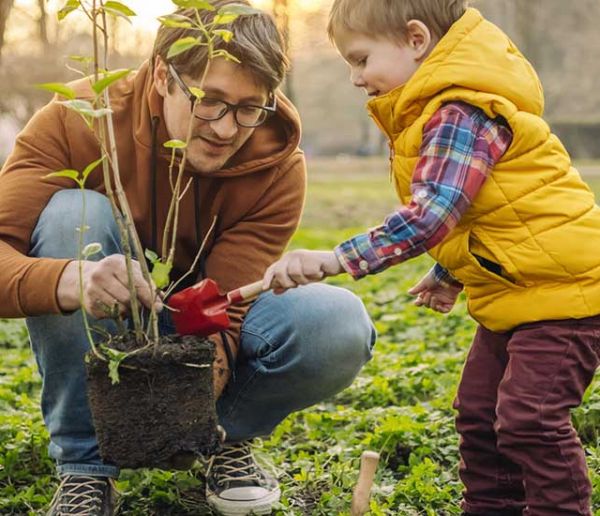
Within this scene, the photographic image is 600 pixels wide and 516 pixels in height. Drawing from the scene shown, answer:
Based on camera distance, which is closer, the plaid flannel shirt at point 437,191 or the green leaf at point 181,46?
the green leaf at point 181,46

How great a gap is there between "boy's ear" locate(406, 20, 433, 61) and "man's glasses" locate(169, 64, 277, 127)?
0.40 m

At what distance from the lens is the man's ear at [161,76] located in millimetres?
2465

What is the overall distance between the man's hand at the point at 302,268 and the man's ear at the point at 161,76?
2.27ft

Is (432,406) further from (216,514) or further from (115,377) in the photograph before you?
(115,377)

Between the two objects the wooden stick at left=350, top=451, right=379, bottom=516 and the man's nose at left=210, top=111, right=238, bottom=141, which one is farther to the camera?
the man's nose at left=210, top=111, right=238, bottom=141

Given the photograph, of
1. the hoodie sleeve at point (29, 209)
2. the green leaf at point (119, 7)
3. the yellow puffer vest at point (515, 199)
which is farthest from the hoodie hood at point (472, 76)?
the hoodie sleeve at point (29, 209)

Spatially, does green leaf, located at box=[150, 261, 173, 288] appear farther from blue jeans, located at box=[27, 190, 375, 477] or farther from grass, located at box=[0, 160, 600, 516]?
grass, located at box=[0, 160, 600, 516]

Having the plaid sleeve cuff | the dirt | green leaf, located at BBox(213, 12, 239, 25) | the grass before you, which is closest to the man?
the grass

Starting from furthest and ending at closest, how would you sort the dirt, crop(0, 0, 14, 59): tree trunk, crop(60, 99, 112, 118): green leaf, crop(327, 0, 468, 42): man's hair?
crop(0, 0, 14, 59): tree trunk
crop(327, 0, 468, 42): man's hair
the dirt
crop(60, 99, 112, 118): green leaf

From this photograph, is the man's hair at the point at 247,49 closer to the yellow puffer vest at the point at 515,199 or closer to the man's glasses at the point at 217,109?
the man's glasses at the point at 217,109

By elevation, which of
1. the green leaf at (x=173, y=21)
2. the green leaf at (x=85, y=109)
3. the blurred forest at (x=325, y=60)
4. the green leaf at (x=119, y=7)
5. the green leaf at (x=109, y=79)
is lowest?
the blurred forest at (x=325, y=60)

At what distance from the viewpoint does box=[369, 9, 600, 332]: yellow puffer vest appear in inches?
83.5

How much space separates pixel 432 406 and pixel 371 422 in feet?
0.75

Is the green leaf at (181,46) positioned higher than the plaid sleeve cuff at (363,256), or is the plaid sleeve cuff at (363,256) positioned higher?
the green leaf at (181,46)
